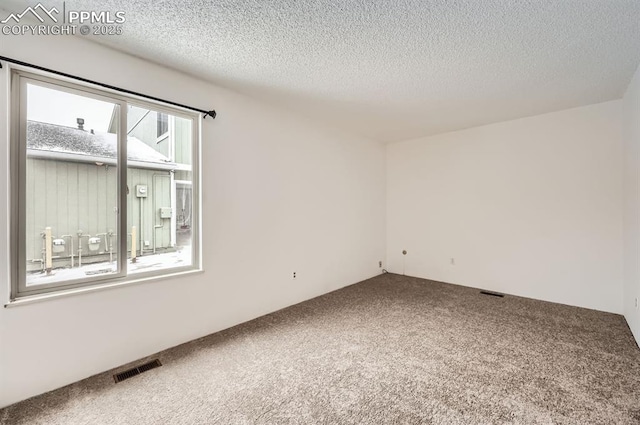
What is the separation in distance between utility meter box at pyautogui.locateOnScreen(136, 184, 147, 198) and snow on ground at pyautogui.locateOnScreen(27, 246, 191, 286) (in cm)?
58

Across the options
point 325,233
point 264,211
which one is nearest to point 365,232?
point 325,233

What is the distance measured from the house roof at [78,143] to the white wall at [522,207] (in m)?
4.43

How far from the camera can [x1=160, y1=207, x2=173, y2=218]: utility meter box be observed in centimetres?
276

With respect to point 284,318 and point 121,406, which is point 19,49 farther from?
point 284,318

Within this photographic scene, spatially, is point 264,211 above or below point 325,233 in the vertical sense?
above

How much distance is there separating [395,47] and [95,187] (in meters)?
2.80

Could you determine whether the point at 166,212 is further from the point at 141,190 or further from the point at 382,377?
the point at 382,377

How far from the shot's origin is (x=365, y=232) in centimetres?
511

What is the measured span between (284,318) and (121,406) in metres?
1.73

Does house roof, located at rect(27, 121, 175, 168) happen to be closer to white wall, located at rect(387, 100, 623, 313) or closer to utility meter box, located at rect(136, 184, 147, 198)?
utility meter box, located at rect(136, 184, 147, 198)

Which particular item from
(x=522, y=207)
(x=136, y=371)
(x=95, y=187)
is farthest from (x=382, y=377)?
(x=522, y=207)

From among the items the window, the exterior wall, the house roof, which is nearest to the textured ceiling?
the window

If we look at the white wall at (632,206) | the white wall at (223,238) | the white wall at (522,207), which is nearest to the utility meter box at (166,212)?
the white wall at (223,238)

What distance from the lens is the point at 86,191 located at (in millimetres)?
2289
